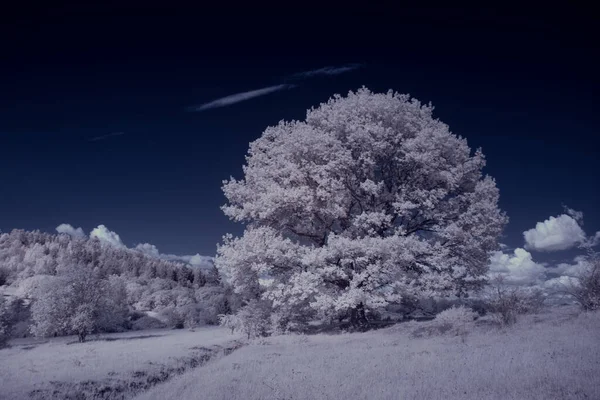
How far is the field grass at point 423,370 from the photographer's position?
8422 millimetres

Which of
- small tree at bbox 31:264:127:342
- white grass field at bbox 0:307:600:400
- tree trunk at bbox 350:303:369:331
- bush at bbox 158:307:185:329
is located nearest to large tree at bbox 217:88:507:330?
tree trunk at bbox 350:303:369:331

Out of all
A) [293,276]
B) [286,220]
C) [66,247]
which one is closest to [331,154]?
[286,220]

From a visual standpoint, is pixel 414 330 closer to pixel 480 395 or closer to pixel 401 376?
pixel 401 376

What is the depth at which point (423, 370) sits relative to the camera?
10.7 meters

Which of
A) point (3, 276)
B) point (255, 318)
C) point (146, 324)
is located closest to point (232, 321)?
point (255, 318)

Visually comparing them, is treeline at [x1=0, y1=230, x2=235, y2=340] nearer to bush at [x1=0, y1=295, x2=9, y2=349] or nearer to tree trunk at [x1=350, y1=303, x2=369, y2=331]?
bush at [x1=0, y1=295, x2=9, y2=349]

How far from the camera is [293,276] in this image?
19734 millimetres

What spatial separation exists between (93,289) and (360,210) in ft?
98.4

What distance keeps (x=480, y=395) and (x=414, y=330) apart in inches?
473

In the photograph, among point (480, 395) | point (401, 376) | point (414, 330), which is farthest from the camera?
point (414, 330)

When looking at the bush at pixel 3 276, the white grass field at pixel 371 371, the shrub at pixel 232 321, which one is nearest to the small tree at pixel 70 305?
the white grass field at pixel 371 371

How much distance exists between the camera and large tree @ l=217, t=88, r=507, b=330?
19.7 meters

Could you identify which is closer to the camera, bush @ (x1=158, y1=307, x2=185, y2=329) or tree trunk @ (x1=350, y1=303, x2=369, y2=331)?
tree trunk @ (x1=350, y1=303, x2=369, y2=331)

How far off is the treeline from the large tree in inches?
968
